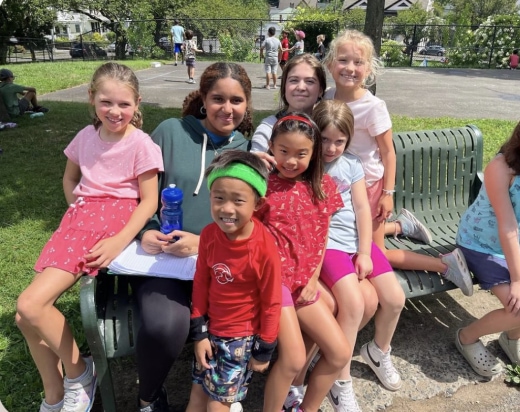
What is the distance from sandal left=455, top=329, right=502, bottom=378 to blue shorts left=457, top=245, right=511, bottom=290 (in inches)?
14.9

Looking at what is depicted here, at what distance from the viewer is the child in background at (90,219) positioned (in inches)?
89.0

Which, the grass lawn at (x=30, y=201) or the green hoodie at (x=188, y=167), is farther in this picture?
the grass lawn at (x=30, y=201)

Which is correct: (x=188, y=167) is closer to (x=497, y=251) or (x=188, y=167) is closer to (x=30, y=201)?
(x=497, y=251)

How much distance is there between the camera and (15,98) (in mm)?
8602

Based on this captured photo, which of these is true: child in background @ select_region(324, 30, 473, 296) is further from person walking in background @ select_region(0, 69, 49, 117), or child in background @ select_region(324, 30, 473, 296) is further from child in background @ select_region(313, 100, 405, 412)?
person walking in background @ select_region(0, 69, 49, 117)

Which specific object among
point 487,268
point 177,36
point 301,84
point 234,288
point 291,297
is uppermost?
point 301,84

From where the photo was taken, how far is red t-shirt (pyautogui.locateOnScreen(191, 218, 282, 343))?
81.7 inches

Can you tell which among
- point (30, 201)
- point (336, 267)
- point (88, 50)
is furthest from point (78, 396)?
Result: point (88, 50)

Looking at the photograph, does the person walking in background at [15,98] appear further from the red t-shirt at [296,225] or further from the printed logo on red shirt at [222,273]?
the printed logo on red shirt at [222,273]

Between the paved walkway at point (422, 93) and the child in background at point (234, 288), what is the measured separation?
24.1 feet

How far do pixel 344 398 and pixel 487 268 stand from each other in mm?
1184

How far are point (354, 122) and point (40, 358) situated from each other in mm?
2150

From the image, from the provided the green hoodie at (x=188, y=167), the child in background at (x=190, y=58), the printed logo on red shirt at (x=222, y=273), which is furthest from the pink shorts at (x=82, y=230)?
the child in background at (x=190, y=58)

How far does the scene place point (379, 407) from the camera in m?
2.67
